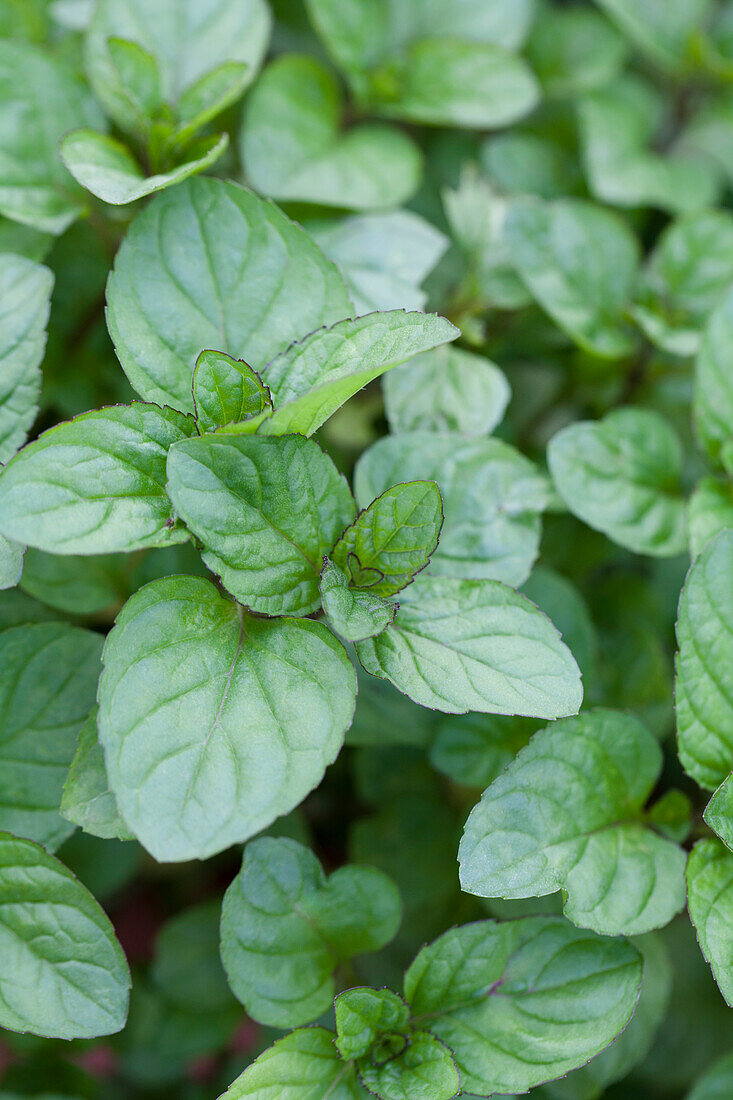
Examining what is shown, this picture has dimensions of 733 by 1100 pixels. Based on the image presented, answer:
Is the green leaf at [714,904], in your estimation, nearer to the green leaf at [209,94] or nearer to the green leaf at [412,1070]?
the green leaf at [412,1070]

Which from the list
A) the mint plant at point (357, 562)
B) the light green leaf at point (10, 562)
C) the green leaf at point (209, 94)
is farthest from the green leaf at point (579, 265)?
the light green leaf at point (10, 562)

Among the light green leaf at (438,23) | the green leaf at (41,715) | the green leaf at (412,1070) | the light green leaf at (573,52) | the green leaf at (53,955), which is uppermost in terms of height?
the light green leaf at (438,23)

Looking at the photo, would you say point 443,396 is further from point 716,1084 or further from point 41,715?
point 716,1084

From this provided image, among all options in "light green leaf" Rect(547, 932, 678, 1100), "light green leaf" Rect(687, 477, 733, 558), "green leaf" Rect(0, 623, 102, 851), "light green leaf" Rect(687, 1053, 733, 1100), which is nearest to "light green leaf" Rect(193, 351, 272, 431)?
"green leaf" Rect(0, 623, 102, 851)

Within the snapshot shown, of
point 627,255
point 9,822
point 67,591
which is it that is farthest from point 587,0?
point 9,822

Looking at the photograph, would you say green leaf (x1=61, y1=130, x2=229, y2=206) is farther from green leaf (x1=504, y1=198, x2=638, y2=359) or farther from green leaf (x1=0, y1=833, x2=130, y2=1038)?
green leaf (x1=0, y1=833, x2=130, y2=1038)

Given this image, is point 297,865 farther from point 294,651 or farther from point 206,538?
point 206,538
